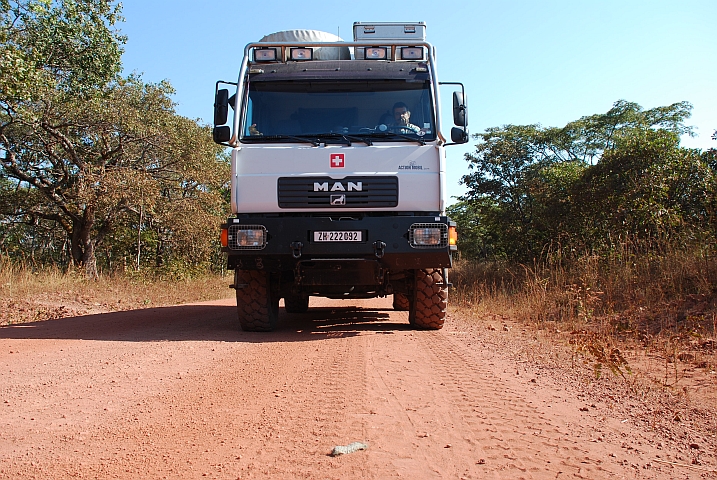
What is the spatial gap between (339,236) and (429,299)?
1515 mm

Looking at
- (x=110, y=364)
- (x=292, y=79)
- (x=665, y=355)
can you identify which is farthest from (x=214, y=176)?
(x=665, y=355)

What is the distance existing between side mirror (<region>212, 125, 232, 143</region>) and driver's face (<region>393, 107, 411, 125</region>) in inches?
77.7

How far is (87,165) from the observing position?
17844 millimetres

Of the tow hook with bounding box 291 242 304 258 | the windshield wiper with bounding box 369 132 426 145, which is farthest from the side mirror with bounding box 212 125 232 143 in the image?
the windshield wiper with bounding box 369 132 426 145

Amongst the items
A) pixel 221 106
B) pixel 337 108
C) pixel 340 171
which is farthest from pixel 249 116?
pixel 340 171

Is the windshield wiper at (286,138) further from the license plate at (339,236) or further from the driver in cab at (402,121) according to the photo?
the license plate at (339,236)

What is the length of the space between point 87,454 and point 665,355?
4.76m

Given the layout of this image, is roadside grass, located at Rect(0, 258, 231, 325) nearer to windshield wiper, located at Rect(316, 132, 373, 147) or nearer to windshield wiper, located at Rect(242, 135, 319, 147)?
windshield wiper, located at Rect(242, 135, 319, 147)

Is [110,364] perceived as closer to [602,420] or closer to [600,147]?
[602,420]

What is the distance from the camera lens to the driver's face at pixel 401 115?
707 cm

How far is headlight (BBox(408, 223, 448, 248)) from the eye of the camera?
6.58m

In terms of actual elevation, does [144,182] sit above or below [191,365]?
above

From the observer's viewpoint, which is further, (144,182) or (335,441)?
(144,182)

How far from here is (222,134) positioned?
6859 mm
